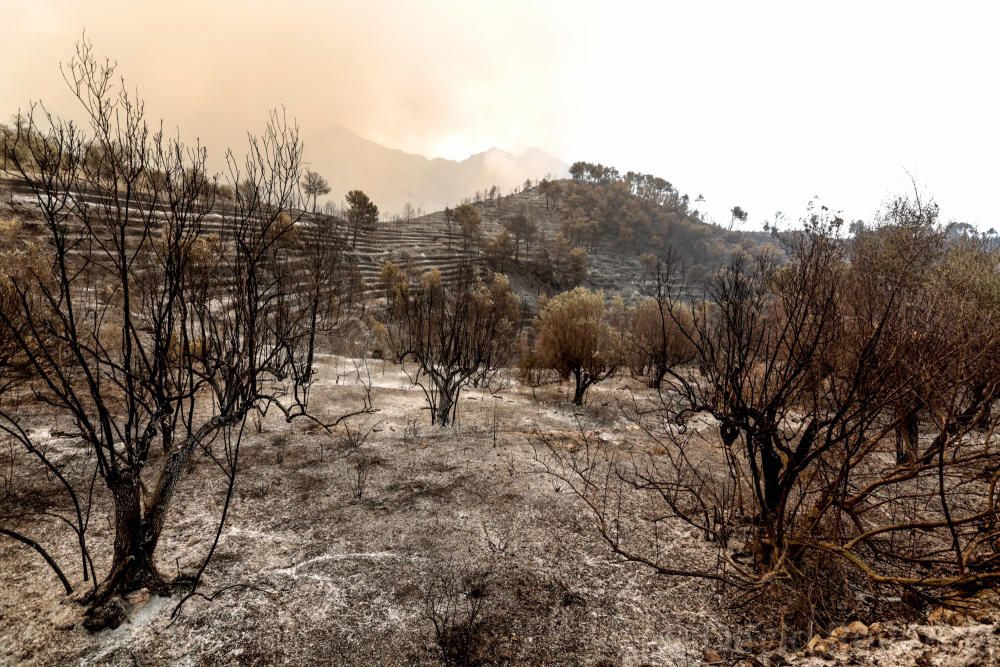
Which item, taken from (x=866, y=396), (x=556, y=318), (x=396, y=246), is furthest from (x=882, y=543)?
(x=396, y=246)

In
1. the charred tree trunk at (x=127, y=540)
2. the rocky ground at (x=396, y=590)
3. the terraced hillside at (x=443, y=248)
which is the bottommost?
the rocky ground at (x=396, y=590)

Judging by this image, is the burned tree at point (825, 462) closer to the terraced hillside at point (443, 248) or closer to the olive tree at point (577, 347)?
the olive tree at point (577, 347)

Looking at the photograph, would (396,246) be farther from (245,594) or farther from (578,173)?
(578,173)

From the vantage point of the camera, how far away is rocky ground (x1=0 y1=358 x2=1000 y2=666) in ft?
10.1

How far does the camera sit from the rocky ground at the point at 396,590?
→ 10.1 feet

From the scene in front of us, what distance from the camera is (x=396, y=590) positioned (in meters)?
3.87

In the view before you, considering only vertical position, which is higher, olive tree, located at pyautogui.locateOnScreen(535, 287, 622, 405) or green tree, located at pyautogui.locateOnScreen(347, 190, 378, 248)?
green tree, located at pyautogui.locateOnScreen(347, 190, 378, 248)

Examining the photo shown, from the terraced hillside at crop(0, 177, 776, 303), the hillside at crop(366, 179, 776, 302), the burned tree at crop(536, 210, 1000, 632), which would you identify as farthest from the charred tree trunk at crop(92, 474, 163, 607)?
the hillside at crop(366, 179, 776, 302)

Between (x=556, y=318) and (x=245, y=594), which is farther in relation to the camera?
(x=556, y=318)

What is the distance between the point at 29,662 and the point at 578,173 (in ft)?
328

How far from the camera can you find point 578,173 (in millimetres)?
92625

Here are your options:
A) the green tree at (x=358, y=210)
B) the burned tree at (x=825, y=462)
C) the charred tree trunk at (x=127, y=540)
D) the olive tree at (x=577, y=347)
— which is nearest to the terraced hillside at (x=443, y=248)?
the green tree at (x=358, y=210)

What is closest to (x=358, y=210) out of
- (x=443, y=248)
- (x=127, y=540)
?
(x=443, y=248)

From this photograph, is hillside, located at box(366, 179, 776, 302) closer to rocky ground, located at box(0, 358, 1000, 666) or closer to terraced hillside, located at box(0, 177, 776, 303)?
terraced hillside, located at box(0, 177, 776, 303)
